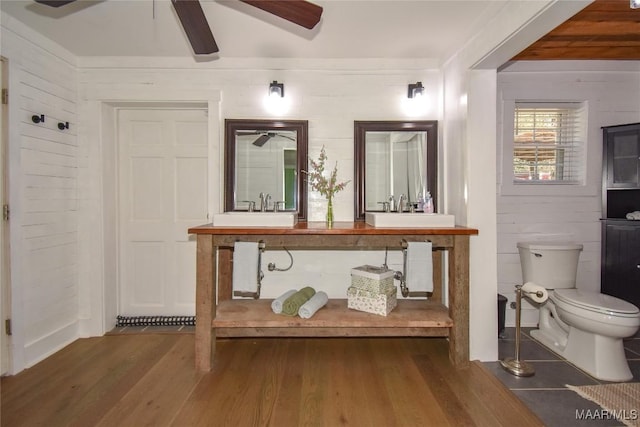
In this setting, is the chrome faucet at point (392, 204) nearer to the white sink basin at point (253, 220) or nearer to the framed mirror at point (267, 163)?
the framed mirror at point (267, 163)

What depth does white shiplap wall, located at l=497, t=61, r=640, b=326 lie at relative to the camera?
2889 millimetres

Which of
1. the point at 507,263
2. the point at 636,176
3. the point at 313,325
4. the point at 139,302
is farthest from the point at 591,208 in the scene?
the point at 139,302

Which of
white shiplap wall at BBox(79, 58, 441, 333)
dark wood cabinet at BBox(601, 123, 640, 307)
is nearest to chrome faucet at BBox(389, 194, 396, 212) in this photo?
white shiplap wall at BBox(79, 58, 441, 333)

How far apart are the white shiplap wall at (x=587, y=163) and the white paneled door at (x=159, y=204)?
9.05 feet

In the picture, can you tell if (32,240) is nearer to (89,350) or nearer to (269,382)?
(89,350)

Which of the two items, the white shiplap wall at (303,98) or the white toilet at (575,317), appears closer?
the white toilet at (575,317)

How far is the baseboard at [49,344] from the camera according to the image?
2.26 m

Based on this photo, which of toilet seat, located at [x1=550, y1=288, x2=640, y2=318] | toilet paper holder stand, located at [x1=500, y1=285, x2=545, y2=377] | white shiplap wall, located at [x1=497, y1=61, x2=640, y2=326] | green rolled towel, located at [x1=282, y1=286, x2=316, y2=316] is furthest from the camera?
white shiplap wall, located at [x1=497, y1=61, x2=640, y2=326]

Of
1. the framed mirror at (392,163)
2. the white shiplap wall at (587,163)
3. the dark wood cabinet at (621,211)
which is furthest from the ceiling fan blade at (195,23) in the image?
the dark wood cabinet at (621,211)

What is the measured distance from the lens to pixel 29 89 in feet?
7.44

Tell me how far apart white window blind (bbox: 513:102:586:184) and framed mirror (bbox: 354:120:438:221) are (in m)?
0.89

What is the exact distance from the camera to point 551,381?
208 cm

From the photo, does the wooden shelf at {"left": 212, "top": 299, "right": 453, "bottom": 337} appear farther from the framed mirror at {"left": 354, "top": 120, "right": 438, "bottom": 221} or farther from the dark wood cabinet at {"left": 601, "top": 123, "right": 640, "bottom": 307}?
the dark wood cabinet at {"left": 601, "top": 123, "right": 640, "bottom": 307}

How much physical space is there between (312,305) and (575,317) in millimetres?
1784
